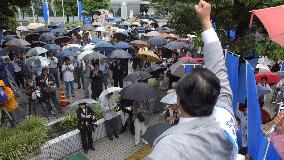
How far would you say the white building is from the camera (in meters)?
79.9

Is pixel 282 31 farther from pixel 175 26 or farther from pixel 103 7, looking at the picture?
pixel 103 7

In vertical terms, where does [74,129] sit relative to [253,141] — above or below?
below

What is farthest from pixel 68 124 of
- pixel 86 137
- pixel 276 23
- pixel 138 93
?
pixel 276 23

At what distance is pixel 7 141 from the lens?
7.88m

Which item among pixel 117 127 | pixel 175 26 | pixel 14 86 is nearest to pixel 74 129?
pixel 117 127

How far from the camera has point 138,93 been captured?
32.1 ft

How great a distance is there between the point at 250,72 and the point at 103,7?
4675 cm

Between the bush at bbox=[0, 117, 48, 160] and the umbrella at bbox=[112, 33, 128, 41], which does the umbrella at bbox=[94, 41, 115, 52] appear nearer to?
the umbrella at bbox=[112, 33, 128, 41]

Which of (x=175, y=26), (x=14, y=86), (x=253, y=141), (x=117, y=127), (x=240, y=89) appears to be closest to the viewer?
(x=253, y=141)

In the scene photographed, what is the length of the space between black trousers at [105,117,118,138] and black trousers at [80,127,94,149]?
2.70 ft

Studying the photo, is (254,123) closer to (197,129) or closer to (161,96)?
(197,129)

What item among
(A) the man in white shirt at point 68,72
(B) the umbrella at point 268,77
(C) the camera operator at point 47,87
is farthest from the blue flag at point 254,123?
(A) the man in white shirt at point 68,72

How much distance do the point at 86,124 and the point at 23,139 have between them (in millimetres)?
1774

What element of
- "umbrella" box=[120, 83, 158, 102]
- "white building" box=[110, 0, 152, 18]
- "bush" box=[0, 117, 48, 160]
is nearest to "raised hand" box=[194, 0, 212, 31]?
"bush" box=[0, 117, 48, 160]
